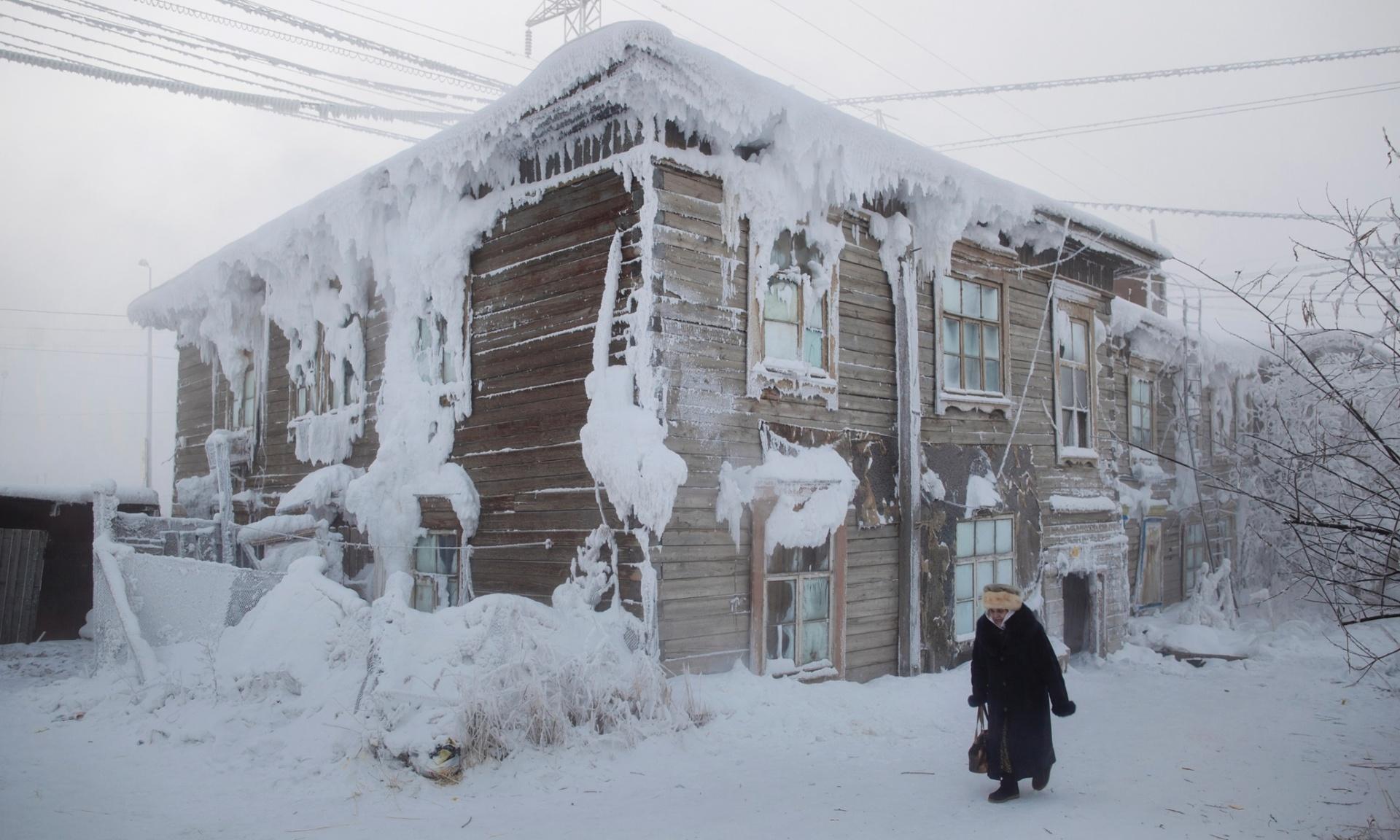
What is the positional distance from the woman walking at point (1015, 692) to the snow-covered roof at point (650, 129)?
4.97 m

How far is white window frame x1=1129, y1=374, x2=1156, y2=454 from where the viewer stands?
713 inches

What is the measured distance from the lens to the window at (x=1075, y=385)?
13.6 m

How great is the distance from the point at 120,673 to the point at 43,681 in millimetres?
2101

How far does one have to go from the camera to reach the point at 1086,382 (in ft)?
46.6

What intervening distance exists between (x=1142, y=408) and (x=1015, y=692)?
14.8m

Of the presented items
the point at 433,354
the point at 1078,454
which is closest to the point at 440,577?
the point at 433,354

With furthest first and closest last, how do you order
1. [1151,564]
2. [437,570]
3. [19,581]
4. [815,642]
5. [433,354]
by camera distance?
[1151,564] → [19,581] → [433,354] → [437,570] → [815,642]

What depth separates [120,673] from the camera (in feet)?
28.2

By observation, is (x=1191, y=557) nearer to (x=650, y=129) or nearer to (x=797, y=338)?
(x=797, y=338)

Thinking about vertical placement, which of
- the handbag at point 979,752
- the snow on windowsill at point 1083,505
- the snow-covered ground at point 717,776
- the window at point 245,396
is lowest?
the snow-covered ground at point 717,776

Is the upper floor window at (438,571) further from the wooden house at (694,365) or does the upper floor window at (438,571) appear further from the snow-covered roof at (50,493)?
the snow-covered roof at (50,493)

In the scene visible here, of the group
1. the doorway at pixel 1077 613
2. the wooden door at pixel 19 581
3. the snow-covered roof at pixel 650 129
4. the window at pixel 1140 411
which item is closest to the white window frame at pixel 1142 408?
the window at pixel 1140 411

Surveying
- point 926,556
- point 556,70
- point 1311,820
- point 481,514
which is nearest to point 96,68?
point 556,70

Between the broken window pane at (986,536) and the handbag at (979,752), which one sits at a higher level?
the broken window pane at (986,536)
